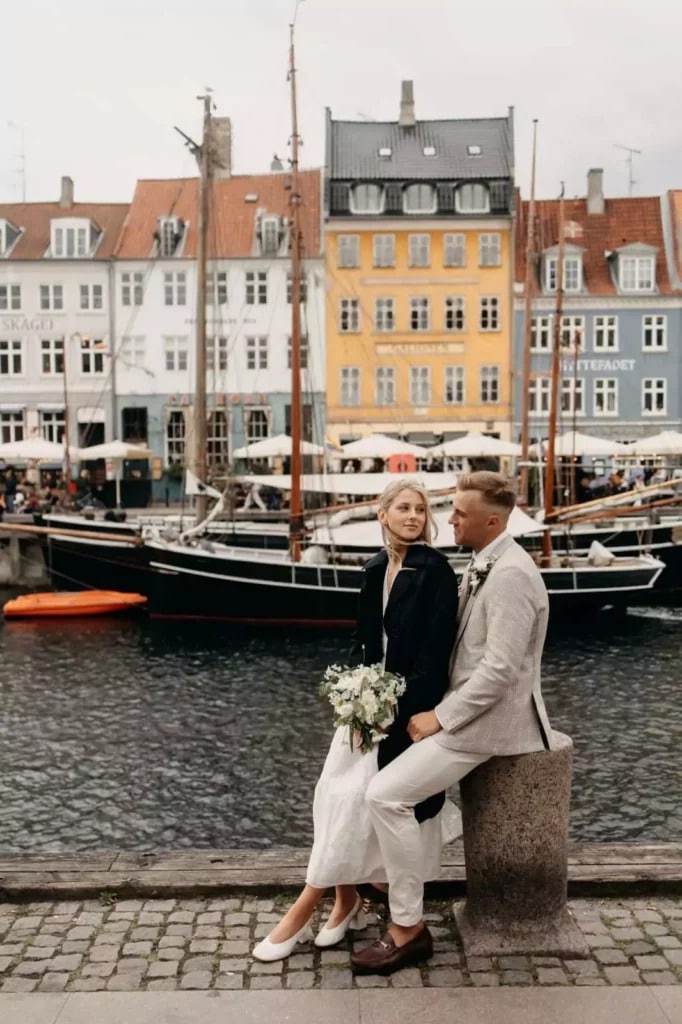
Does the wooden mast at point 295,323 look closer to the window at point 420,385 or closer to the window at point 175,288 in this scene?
the window at point 420,385

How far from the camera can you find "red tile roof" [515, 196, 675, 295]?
4366cm

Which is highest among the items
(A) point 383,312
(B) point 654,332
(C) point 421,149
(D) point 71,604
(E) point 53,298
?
(C) point 421,149

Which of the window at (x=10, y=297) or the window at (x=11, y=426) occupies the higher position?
the window at (x=10, y=297)

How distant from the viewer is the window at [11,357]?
1720 inches

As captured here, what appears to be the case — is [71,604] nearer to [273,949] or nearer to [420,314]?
[273,949]

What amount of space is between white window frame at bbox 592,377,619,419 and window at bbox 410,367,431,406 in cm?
627

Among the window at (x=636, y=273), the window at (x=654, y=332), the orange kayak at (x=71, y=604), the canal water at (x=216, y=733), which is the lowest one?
the canal water at (x=216, y=733)

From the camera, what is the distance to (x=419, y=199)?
42875mm

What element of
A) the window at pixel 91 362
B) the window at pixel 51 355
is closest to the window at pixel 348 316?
the window at pixel 91 362

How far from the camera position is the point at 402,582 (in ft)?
14.3

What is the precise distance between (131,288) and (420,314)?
11.1 m

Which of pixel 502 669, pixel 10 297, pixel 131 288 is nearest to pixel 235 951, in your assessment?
pixel 502 669

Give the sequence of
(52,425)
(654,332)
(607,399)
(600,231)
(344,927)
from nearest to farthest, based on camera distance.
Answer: (344,927) → (607,399) → (654,332) → (52,425) → (600,231)

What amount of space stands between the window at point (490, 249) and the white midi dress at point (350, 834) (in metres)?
40.0
